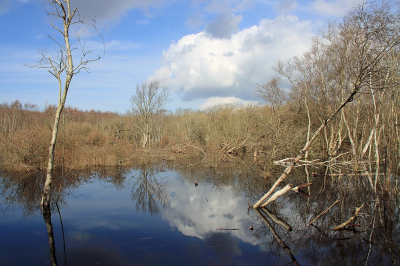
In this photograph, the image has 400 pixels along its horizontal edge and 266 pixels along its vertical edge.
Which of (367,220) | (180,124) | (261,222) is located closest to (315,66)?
(367,220)

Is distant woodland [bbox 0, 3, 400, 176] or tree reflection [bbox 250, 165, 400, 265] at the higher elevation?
distant woodland [bbox 0, 3, 400, 176]

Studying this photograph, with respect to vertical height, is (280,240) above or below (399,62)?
below

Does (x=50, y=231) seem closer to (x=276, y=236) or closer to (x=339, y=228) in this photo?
(x=276, y=236)

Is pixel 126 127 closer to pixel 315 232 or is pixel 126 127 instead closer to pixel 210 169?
pixel 210 169

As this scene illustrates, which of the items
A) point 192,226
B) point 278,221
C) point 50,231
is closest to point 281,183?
point 278,221

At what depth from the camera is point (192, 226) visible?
349 inches

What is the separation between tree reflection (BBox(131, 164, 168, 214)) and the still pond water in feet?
0.16

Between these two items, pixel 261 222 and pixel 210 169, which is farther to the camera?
pixel 210 169

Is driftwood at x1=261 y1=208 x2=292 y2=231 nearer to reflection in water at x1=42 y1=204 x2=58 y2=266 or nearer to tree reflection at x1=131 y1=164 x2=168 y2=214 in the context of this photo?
tree reflection at x1=131 y1=164 x2=168 y2=214

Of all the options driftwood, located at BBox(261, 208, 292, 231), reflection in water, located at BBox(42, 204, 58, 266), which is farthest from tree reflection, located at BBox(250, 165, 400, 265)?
reflection in water, located at BBox(42, 204, 58, 266)

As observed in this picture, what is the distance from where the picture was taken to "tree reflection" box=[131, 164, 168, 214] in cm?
1115

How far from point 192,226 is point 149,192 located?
5151 millimetres

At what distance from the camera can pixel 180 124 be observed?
46031mm

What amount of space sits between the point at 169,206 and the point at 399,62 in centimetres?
1314
